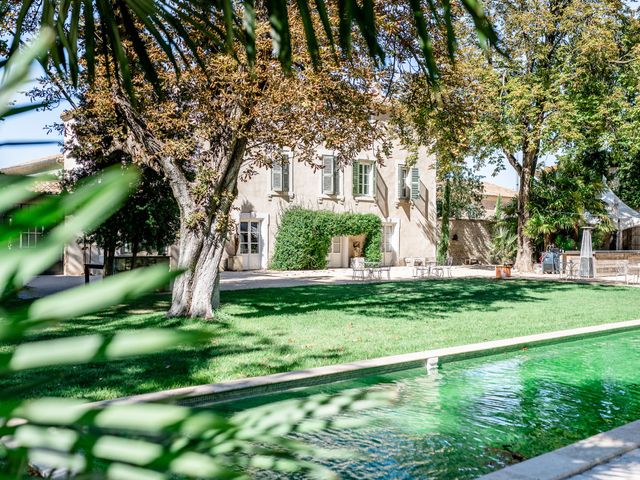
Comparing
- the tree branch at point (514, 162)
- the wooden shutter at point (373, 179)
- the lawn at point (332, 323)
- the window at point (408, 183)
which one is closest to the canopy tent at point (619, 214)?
the tree branch at point (514, 162)

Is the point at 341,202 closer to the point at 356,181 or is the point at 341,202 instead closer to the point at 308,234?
the point at 356,181

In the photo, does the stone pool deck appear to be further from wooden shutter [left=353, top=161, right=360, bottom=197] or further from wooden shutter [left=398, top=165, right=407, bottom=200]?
wooden shutter [left=398, top=165, right=407, bottom=200]

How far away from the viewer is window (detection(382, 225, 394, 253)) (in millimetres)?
30609

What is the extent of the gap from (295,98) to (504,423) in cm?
599

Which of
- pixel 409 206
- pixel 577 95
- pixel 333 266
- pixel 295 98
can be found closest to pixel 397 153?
pixel 409 206

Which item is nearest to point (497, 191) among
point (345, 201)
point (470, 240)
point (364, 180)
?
point (470, 240)

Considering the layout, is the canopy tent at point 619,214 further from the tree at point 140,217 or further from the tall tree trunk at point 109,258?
the tall tree trunk at point 109,258

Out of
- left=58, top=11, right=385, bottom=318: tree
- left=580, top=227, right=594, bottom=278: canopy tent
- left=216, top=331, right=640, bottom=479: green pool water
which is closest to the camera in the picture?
left=216, top=331, right=640, bottom=479: green pool water

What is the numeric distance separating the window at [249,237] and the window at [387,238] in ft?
22.6

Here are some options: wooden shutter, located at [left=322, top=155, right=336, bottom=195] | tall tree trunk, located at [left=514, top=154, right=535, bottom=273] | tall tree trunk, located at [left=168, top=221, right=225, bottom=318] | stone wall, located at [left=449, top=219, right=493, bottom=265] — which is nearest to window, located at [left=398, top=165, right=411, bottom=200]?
stone wall, located at [left=449, top=219, right=493, bottom=265]

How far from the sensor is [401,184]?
31.0m

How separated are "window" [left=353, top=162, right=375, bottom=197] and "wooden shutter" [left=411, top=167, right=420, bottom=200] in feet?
7.95

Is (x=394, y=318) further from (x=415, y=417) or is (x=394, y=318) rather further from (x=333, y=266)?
(x=333, y=266)

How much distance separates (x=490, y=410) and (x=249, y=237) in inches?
800
